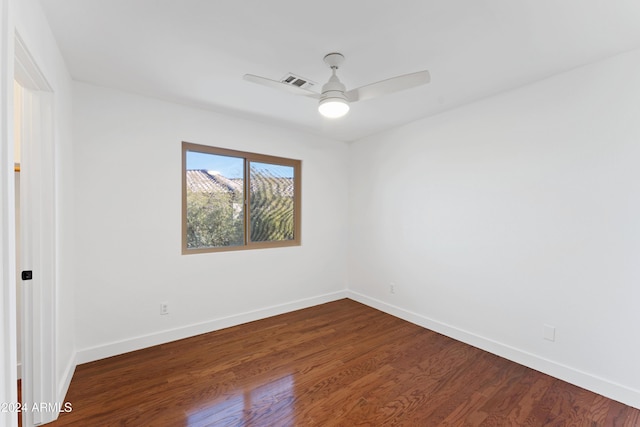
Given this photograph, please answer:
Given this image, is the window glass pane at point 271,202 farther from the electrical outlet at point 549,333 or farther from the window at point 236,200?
the electrical outlet at point 549,333

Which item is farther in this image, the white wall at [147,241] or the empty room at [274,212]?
the white wall at [147,241]

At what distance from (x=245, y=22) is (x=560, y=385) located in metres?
3.41

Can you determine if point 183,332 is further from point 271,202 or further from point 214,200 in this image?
point 271,202

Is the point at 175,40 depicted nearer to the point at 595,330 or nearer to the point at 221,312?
the point at 221,312

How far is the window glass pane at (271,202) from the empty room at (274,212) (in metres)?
0.03

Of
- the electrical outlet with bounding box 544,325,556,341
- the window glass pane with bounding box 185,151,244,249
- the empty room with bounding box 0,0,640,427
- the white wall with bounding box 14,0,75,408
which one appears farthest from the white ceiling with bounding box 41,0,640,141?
the electrical outlet with bounding box 544,325,556,341

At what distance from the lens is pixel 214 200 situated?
10.8ft

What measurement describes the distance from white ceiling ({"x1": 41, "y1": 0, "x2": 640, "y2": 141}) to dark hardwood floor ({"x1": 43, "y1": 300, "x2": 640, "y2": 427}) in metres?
2.43

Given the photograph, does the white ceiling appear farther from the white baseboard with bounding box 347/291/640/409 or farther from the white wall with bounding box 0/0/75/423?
the white baseboard with bounding box 347/291/640/409

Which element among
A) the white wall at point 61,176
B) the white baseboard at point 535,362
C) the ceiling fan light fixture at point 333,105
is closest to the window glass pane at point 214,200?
the white wall at point 61,176

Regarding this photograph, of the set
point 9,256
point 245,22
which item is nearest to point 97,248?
point 9,256

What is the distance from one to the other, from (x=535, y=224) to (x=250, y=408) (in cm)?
266

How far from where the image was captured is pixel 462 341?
2934mm

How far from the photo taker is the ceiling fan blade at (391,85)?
1.73 meters
